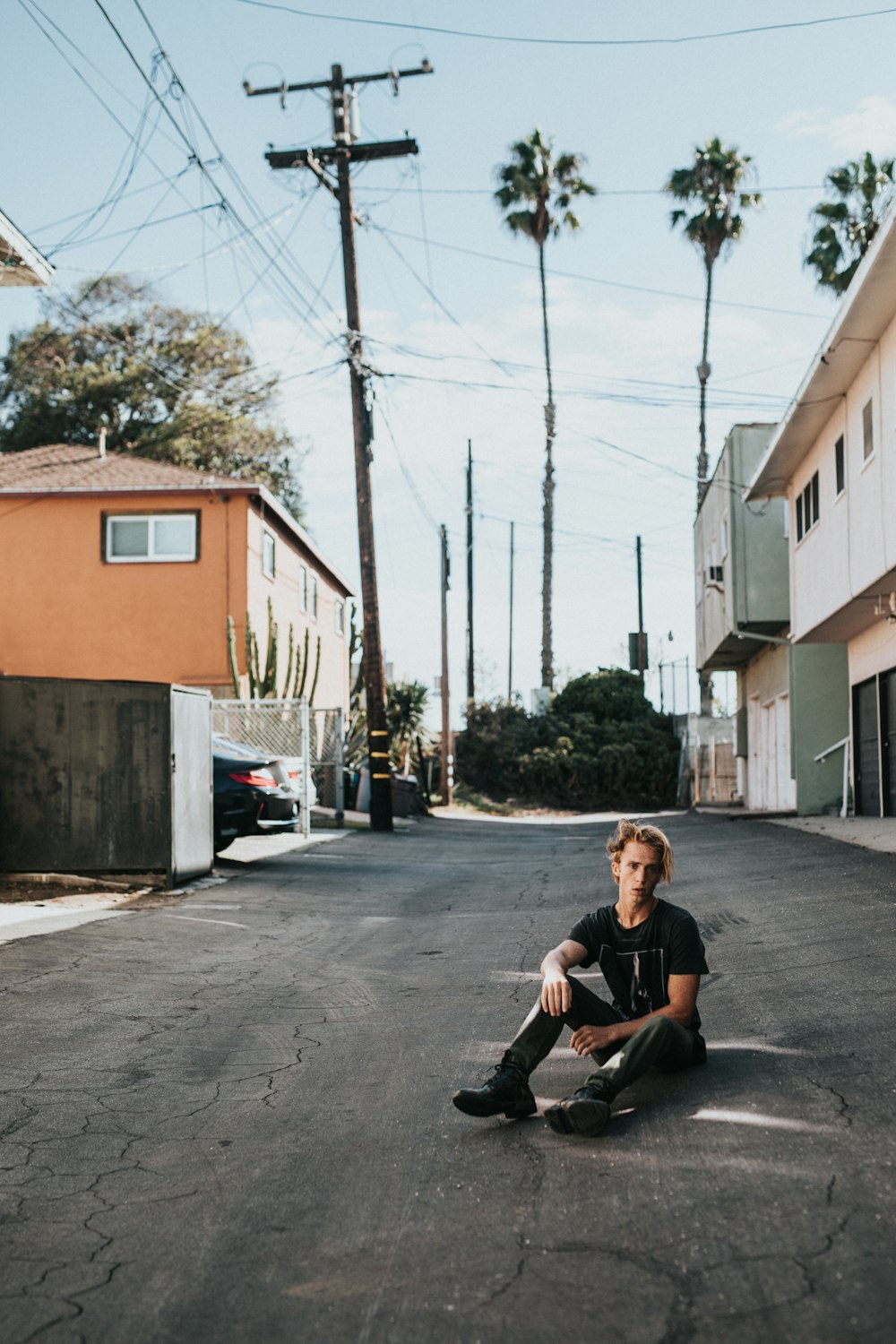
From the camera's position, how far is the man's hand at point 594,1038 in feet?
17.1

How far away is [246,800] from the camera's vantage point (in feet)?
52.0

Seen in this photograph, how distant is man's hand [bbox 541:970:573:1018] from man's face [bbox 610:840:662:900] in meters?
0.46

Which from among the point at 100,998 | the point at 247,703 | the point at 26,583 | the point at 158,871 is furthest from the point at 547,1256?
the point at 26,583

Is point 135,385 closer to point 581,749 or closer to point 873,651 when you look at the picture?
point 581,749

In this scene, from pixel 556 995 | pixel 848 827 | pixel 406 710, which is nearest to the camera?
pixel 556 995

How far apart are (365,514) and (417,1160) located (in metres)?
20.3

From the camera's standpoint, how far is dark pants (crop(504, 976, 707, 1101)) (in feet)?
16.2

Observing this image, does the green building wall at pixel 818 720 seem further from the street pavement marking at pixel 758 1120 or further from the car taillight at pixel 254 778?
the street pavement marking at pixel 758 1120

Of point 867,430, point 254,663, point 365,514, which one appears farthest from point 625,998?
point 254,663

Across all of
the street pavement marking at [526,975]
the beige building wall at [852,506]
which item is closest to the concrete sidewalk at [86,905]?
the street pavement marking at [526,975]

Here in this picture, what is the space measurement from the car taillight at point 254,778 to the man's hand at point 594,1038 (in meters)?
11.0

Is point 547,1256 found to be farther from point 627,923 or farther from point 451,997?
point 451,997

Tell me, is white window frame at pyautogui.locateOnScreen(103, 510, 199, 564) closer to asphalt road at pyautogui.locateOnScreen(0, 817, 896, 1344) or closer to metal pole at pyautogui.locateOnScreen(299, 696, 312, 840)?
metal pole at pyautogui.locateOnScreen(299, 696, 312, 840)

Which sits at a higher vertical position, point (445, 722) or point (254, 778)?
point (445, 722)
